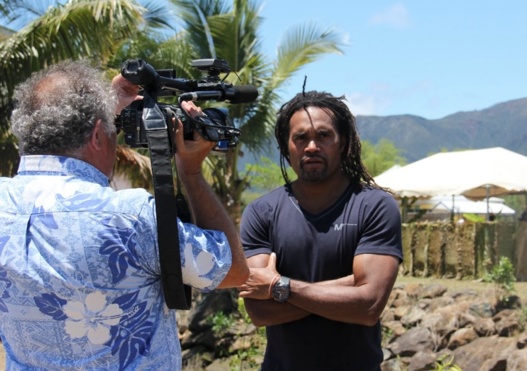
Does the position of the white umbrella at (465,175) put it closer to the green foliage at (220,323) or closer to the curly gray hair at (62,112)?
the green foliage at (220,323)

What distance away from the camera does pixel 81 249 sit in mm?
1960

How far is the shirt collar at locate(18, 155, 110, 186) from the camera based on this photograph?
207 cm

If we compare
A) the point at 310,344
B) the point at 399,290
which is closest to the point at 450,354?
the point at 399,290

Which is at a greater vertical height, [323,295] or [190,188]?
[190,188]

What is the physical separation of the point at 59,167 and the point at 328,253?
1.36 metres

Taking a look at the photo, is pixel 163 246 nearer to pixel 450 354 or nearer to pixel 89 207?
pixel 89 207

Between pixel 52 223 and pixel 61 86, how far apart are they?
39cm

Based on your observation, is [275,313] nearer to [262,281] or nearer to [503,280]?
[262,281]

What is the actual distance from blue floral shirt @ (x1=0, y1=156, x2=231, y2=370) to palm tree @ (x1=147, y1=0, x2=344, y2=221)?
1152cm

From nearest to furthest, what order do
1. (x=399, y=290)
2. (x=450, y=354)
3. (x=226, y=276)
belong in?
(x=226, y=276), (x=450, y=354), (x=399, y=290)

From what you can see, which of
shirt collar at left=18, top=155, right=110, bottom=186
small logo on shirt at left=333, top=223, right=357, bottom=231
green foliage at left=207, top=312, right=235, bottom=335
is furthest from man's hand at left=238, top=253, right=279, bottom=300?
green foliage at left=207, top=312, right=235, bottom=335

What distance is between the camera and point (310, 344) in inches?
119

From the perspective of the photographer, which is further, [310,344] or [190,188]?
[310,344]

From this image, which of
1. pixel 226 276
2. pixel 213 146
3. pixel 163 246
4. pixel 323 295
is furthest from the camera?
pixel 323 295
